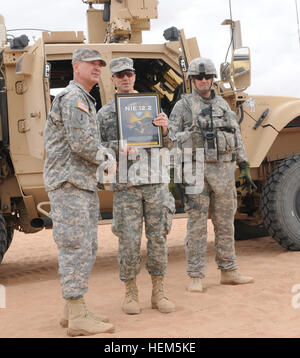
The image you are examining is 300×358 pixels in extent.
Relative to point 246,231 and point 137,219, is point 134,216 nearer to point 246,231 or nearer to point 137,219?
point 137,219

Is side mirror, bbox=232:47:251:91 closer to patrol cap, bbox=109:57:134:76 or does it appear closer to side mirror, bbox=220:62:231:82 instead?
side mirror, bbox=220:62:231:82

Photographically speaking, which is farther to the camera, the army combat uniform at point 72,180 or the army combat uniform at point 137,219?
the army combat uniform at point 137,219

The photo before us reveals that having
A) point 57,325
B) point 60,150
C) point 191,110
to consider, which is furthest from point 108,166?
point 191,110

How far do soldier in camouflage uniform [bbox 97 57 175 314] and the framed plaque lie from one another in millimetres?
75

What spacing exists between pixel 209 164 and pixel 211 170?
51 mm

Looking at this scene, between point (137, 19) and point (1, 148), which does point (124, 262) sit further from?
point (137, 19)

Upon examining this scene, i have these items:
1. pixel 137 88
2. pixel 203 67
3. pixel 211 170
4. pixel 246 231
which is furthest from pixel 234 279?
pixel 246 231

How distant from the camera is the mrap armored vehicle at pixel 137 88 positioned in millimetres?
5203

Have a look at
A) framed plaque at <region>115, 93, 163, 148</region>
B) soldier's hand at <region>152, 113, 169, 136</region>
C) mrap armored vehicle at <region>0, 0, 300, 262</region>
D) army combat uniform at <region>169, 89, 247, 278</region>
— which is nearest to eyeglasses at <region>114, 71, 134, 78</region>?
framed plaque at <region>115, 93, 163, 148</region>

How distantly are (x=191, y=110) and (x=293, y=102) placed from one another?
1.82 meters

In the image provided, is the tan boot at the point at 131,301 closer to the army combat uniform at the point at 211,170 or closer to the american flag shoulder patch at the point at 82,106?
the army combat uniform at the point at 211,170

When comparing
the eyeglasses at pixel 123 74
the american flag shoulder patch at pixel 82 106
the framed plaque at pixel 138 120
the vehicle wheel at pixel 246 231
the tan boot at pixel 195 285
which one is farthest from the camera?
the vehicle wheel at pixel 246 231

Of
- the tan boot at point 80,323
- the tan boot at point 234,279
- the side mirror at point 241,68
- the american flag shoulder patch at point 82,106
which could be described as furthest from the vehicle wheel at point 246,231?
the american flag shoulder patch at point 82,106

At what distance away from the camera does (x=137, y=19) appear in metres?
6.09
